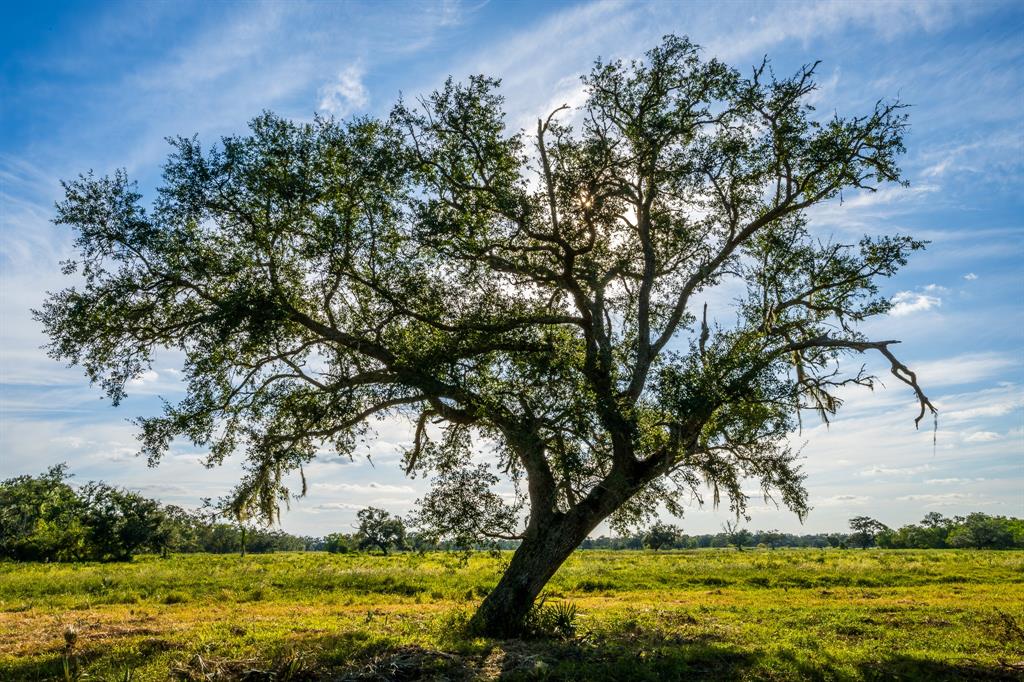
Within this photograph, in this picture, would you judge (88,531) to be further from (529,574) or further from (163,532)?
(529,574)

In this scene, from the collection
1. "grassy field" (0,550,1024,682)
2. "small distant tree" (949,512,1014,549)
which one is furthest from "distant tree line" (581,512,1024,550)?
"grassy field" (0,550,1024,682)

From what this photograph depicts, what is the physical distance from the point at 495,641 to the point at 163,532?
5038cm

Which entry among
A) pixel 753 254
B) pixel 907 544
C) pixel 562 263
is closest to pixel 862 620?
pixel 753 254

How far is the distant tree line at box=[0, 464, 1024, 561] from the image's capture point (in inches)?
675

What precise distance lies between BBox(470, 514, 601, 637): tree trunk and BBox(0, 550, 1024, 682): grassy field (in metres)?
0.77

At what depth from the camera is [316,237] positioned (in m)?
15.4

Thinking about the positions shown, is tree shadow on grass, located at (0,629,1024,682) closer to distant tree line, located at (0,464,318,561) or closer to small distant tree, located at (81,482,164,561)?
distant tree line, located at (0,464,318,561)

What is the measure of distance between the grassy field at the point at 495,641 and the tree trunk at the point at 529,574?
2.52 ft

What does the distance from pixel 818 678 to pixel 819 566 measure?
2935 centimetres

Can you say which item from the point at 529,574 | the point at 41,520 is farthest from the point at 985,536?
the point at 41,520

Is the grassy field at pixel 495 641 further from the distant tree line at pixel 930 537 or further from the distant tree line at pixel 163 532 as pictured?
the distant tree line at pixel 930 537

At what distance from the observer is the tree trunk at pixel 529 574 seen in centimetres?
1543

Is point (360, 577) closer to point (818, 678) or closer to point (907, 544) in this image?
point (818, 678)

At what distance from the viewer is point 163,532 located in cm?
5459
